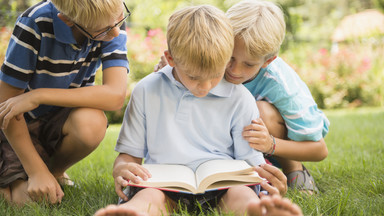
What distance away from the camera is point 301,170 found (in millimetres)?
2393

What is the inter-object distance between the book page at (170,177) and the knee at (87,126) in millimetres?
494

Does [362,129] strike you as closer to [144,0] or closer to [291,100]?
Result: [291,100]

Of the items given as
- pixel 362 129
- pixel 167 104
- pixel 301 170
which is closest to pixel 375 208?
pixel 301 170

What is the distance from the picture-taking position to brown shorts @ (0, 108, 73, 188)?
2205 mm

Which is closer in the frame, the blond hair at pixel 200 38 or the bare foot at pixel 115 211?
the bare foot at pixel 115 211

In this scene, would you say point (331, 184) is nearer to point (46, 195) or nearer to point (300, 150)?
point (300, 150)

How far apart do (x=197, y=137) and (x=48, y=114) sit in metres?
0.97

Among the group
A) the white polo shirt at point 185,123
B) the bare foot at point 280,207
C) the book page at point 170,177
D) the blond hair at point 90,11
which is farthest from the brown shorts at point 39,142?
the bare foot at point 280,207

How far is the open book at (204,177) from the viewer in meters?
1.59

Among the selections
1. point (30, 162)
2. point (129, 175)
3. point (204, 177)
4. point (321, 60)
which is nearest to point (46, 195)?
point (30, 162)

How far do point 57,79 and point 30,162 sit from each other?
453 mm

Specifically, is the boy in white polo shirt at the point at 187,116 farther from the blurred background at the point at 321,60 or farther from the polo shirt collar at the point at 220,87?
the blurred background at the point at 321,60

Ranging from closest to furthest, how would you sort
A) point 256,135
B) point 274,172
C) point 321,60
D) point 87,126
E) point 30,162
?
point 274,172 < point 256,135 < point 30,162 < point 87,126 < point 321,60

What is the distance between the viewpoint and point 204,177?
161cm
